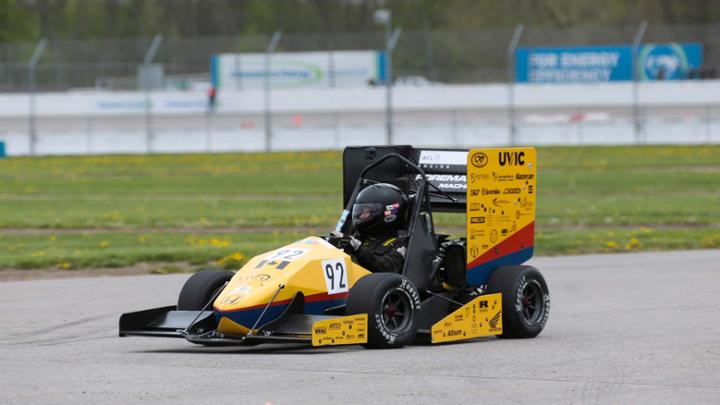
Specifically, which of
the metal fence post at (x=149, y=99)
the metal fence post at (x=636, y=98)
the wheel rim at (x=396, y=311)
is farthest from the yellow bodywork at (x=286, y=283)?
the metal fence post at (x=149, y=99)

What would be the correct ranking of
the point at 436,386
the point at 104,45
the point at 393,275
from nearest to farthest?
1. the point at 436,386
2. the point at 393,275
3. the point at 104,45

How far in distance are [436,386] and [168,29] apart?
268 feet

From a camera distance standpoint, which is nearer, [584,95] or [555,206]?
[555,206]

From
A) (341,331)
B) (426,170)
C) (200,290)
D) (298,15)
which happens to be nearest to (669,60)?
(298,15)

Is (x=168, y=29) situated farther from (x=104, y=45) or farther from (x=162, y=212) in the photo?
(x=162, y=212)

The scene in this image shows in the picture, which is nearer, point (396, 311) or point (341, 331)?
point (341, 331)

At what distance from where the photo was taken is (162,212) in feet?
76.6

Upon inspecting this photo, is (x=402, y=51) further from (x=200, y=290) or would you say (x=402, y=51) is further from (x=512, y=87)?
(x=200, y=290)

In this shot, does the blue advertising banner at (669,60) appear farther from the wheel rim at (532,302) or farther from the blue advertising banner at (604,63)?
the wheel rim at (532,302)

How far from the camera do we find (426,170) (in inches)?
429

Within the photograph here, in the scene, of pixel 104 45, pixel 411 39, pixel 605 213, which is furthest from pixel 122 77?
pixel 605 213

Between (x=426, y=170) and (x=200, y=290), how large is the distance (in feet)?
8.36

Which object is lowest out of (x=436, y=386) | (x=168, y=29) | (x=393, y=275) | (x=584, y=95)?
(x=436, y=386)

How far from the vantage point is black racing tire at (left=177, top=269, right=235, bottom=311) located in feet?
30.6
